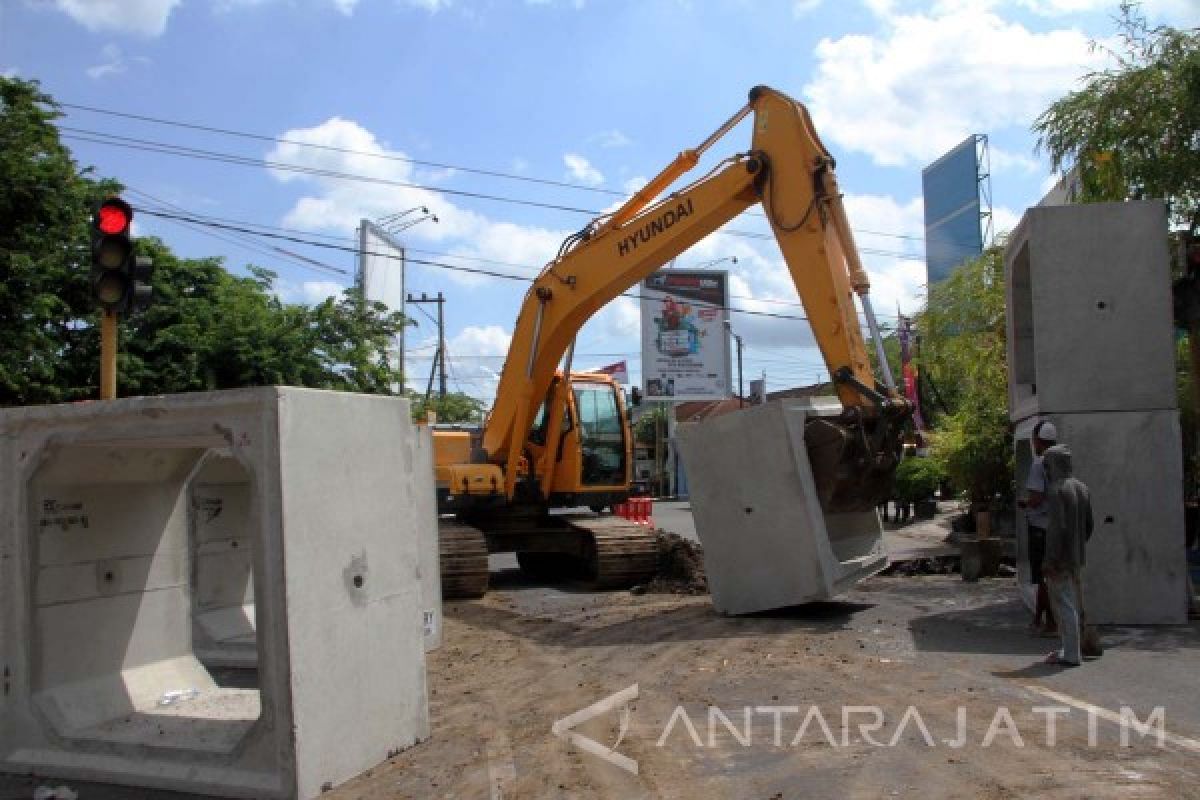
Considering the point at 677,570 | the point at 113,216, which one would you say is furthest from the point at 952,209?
the point at 113,216

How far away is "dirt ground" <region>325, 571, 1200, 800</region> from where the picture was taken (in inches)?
196

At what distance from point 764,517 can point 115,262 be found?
5.95m

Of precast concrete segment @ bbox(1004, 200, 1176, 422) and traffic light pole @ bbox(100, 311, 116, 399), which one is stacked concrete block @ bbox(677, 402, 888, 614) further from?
traffic light pole @ bbox(100, 311, 116, 399)

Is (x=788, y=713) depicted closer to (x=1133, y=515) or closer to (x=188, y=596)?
(x=188, y=596)

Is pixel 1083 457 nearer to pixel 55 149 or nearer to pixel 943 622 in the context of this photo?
pixel 943 622

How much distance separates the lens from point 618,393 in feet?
49.5

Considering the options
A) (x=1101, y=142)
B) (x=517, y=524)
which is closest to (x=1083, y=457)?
(x=1101, y=142)

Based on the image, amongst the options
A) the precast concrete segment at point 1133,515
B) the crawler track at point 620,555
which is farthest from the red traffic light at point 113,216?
the precast concrete segment at point 1133,515

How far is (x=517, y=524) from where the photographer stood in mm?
14336

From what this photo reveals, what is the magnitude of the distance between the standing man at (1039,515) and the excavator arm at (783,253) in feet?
4.59

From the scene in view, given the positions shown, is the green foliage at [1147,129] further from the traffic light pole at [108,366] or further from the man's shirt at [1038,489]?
the traffic light pole at [108,366]

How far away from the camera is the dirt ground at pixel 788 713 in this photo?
16.4ft

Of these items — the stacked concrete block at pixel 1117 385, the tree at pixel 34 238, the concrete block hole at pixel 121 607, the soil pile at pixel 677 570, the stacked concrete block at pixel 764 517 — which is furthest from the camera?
the tree at pixel 34 238

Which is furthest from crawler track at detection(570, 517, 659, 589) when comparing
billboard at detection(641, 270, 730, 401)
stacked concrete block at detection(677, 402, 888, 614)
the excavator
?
billboard at detection(641, 270, 730, 401)
